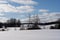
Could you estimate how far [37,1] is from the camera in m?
6.19

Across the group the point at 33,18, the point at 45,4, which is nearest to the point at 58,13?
the point at 45,4

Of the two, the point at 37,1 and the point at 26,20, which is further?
the point at 37,1

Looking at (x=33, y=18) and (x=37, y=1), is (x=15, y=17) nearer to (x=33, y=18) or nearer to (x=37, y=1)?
(x=33, y=18)

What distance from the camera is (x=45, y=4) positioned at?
6160mm

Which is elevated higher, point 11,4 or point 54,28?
point 11,4

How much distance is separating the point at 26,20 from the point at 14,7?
83cm

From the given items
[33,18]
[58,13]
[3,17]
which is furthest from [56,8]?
[3,17]

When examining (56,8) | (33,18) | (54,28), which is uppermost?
(56,8)

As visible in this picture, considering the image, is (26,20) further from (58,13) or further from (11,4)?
(58,13)

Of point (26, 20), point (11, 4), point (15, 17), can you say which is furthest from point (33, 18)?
point (11, 4)

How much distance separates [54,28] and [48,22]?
44cm

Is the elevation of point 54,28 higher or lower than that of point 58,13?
lower

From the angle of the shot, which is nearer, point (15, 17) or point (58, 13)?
point (15, 17)

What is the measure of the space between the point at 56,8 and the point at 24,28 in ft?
4.96
